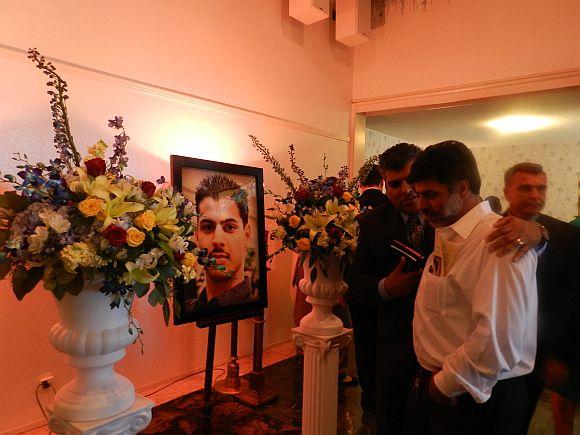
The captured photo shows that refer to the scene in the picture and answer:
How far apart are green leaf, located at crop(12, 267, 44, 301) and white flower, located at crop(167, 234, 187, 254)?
334 mm

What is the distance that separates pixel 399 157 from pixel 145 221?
4.00ft

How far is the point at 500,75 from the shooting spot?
13.1 ft

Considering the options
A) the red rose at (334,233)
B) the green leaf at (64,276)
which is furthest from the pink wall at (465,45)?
the green leaf at (64,276)

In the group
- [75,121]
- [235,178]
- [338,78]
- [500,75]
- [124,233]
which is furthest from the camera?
[338,78]

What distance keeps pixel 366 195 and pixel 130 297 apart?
2.04 m

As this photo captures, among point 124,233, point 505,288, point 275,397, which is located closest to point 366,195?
point 275,397

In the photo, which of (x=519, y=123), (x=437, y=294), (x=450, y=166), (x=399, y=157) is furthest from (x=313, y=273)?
(x=519, y=123)

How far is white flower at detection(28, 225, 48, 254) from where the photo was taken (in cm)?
104

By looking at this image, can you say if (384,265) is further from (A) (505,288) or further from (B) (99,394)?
(B) (99,394)

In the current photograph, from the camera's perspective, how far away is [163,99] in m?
3.10

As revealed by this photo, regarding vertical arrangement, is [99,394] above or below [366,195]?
below

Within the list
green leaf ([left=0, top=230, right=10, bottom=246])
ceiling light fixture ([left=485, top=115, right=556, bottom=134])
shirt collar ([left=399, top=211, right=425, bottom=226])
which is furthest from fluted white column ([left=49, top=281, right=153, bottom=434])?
ceiling light fixture ([left=485, top=115, right=556, bottom=134])

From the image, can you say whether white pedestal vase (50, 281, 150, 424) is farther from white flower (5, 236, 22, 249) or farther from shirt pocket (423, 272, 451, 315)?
shirt pocket (423, 272, 451, 315)

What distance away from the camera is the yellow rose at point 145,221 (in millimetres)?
1148
